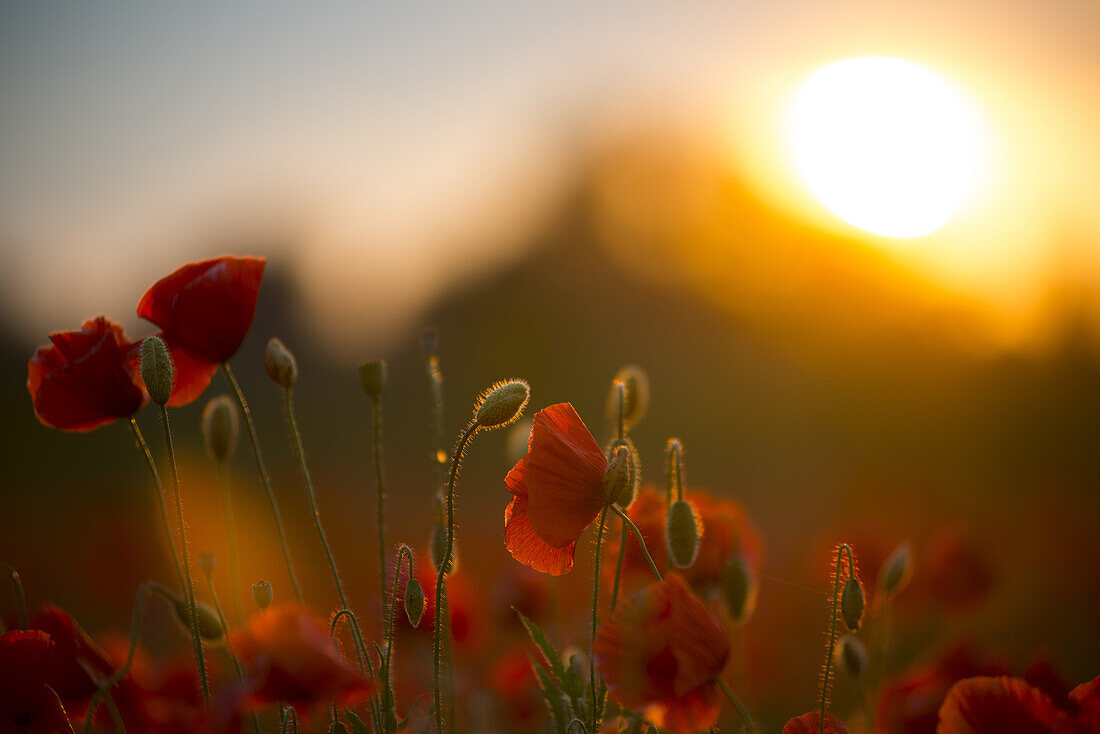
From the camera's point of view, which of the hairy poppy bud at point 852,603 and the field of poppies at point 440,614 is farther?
the hairy poppy bud at point 852,603

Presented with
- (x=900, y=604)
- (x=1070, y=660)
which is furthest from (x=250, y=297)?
(x=1070, y=660)

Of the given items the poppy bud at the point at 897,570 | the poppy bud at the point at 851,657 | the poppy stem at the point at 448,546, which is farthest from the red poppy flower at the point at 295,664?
the poppy bud at the point at 897,570

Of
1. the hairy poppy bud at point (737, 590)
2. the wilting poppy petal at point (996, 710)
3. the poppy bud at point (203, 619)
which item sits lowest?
the hairy poppy bud at point (737, 590)

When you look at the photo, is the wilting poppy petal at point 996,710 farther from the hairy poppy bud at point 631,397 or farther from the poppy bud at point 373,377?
the poppy bud at point 373,377

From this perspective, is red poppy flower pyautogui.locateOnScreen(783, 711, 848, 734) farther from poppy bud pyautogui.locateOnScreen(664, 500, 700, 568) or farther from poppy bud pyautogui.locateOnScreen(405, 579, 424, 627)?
poppy bud pyautogui.locateOnScreen(405, 579, 424, 627)

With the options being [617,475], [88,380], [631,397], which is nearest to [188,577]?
[88,380]
